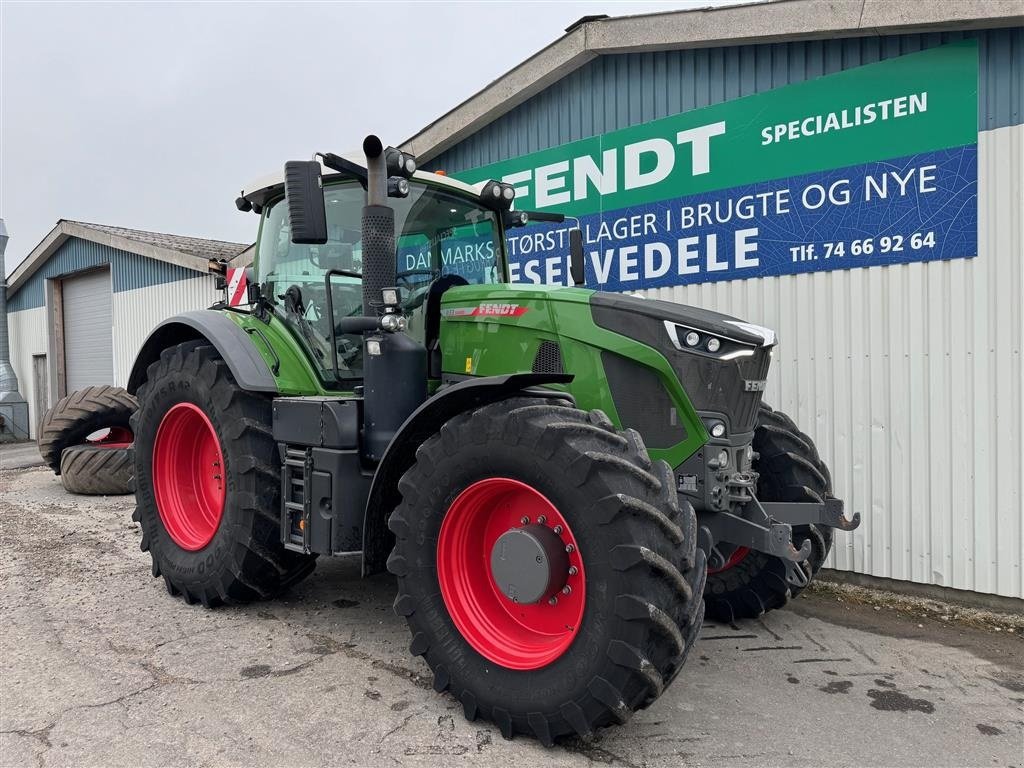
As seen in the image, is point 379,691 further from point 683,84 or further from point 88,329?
point 88,329

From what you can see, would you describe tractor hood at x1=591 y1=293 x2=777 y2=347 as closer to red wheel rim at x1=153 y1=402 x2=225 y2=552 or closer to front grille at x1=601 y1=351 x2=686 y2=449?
front grille at x1=601 y1=351 x2=686 y2=449

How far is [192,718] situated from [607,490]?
1.92 meters

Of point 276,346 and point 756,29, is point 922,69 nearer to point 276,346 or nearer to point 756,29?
point 756,29

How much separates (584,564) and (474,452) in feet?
2.04

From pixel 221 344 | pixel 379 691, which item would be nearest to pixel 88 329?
pixel 221 344

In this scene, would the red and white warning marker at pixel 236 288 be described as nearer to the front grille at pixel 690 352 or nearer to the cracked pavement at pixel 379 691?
the cracked pavement at pixel 379 691

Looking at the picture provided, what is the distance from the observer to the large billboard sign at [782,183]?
4676 millimetres

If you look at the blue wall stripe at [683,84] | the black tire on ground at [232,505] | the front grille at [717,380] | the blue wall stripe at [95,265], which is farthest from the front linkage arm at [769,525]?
the blue wall stripe at [95,265]

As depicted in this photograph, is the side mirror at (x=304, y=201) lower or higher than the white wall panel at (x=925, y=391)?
higher

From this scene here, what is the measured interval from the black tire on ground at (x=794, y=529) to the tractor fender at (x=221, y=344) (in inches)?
106

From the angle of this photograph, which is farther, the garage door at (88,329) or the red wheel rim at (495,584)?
the garage door at (88,329)

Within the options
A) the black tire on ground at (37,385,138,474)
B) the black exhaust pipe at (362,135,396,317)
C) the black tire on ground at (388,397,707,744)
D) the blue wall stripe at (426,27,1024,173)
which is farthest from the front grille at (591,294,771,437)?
the black tire on ground at (37,385,138,474)

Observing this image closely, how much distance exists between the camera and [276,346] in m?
4.42

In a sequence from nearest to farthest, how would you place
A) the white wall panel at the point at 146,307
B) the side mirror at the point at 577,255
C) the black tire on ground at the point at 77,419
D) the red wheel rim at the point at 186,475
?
1. the side mirror at the point at 577,255
2. the red wheel rim at the point at 186,475
3. the black tire on ground at the point at 77,419
4. the white wall panel at the point at 146,307
